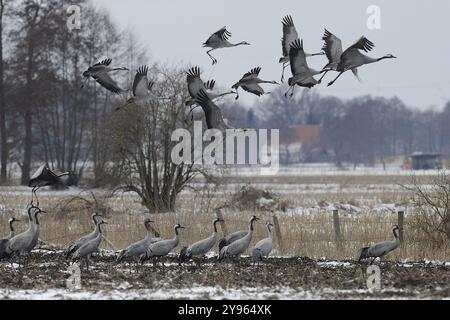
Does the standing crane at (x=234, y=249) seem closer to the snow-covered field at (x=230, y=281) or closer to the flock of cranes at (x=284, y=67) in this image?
the snow-covered field at (x=230, y=281)

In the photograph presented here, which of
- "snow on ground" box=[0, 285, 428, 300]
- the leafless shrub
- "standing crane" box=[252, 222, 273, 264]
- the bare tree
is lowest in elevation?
"snow on ground" box=[0, 285, 428, 300]

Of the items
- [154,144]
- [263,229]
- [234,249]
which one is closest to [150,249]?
[234,249]

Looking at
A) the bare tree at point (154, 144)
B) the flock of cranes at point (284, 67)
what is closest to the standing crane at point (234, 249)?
the flock of cranes at point (284, 67)

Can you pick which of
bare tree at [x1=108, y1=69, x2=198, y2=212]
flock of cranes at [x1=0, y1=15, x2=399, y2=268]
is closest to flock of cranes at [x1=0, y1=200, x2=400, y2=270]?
flock of cranes at [x1=0, y1=15, x2=399, y2=268]

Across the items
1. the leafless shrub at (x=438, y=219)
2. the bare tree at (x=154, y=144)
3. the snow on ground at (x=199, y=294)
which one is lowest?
the snow on ground at (x=199, y=294)

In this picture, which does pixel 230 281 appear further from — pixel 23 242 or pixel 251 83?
pixel 23 242

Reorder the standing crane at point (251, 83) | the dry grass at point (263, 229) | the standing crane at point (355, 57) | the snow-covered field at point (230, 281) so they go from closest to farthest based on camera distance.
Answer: the snow-covered field at point (230, 281) < the standing crane at point (355, 57) < the standing crane at point (251, 83) < the dry grass at point (263, 229)

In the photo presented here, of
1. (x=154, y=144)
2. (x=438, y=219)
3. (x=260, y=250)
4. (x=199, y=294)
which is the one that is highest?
(x=154, y=144)

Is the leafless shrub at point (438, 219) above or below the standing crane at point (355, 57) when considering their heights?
below

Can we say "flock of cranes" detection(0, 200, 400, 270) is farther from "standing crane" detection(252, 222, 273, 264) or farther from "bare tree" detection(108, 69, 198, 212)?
"bare tree" detection(108, 69, 198, 212)

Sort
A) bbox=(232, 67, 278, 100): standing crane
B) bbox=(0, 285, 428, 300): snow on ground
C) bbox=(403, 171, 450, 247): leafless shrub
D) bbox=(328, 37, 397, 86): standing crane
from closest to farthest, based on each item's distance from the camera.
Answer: bbox=(0, 285, 428, 300): snow on ground < bbox=(328, 37, 397, 86): standing crane < bbox=(232, 67, 278, 100): standing crane < bbox=(403, 171, 450, 247): leafless shrub

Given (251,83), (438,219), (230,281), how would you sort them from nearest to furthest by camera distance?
(230,281), (251,83), (438,219)
